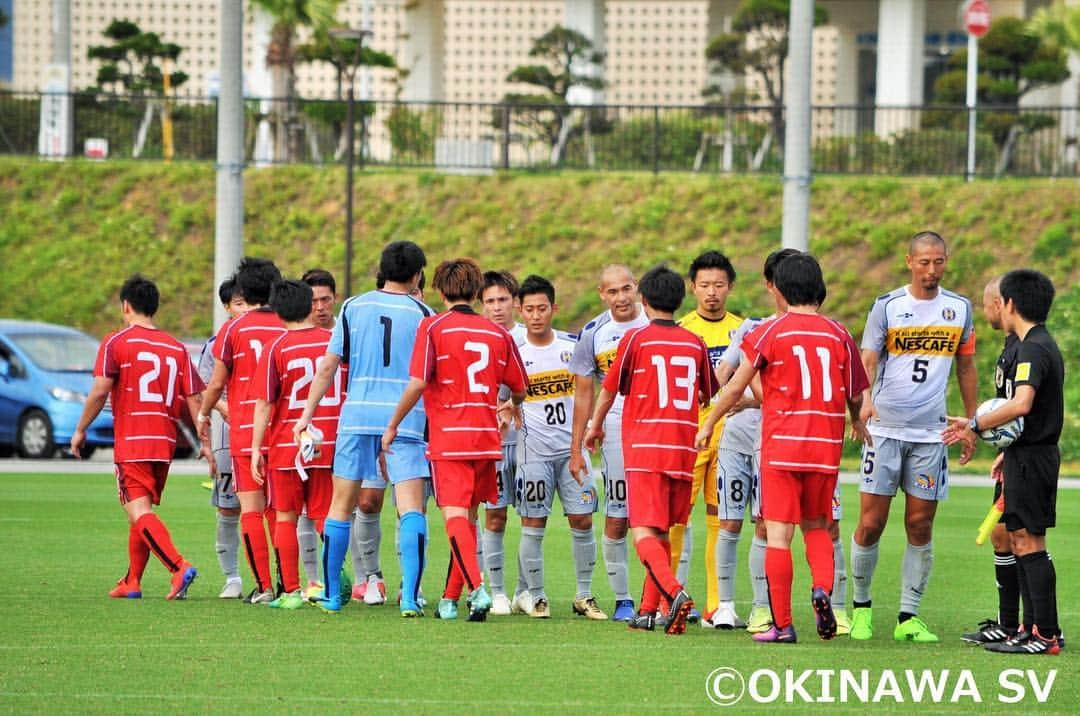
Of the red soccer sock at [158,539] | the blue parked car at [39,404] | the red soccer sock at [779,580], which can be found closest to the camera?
the red soccer sock at [779,580]

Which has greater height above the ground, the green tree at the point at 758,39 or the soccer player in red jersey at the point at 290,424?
the green tree at the point at 758,39

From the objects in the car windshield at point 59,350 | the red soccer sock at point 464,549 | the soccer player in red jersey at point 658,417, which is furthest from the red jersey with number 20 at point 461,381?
the car windshield at point 59,350

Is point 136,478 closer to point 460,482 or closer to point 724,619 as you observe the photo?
point 460,482

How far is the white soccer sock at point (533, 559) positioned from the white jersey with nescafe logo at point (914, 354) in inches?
90.5

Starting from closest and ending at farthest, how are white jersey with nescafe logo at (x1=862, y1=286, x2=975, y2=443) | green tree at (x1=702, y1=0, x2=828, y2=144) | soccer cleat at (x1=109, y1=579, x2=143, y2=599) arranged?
white jersey with nescafe logo at (x1=862, y1=286, x2=975, y2=443)
soccer cleat at (x1=109, y1=579, x2=143, y2=599)
green tree at (x1=702, y1=0, x2=828, y2=144)

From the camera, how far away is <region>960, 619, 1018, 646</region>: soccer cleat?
32.4 ft

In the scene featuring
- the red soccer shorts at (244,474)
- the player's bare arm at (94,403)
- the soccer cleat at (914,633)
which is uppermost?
the player's bare arm at (94,403)

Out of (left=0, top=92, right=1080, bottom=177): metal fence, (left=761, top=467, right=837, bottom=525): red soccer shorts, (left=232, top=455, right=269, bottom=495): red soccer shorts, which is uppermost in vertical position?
(left=0, top=92, right=1080, bottom=177): metal fence

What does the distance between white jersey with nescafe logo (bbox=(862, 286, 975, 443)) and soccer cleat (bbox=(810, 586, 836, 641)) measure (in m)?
1.49

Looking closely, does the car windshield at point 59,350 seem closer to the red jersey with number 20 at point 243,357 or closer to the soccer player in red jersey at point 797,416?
the red jersey with number 20 at point 243,357

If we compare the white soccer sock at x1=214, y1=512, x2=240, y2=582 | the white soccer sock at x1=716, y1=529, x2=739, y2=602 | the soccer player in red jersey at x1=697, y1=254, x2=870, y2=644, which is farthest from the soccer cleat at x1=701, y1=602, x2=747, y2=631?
the white soccer sock at x1=214, y1=512, x2=240, y2=582

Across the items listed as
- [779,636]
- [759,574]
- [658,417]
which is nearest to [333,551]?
[658,417]

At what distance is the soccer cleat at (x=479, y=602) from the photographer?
10.3 m

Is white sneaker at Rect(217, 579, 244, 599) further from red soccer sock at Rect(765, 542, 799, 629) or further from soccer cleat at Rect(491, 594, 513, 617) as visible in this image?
red soccer sock at Rect(765, 542, 799, 629)
